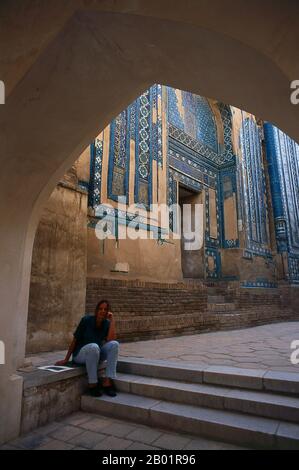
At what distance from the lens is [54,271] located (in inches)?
201

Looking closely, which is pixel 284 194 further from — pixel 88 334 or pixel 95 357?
pixel 95 357

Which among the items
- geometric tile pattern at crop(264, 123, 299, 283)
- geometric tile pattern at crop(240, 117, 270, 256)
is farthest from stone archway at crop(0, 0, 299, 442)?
geometric tile pattern at crop(264, 123, 299, 283)

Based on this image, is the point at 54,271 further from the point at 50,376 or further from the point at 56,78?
the point at 56,78

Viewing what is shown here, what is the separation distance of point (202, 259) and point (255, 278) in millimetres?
2642

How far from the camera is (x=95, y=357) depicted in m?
3.56

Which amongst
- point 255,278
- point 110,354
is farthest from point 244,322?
point 110,354

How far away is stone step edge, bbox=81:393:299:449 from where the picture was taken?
2.56 meters

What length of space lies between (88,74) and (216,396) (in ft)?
9.94

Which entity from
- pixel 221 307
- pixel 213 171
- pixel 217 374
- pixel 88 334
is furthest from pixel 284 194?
pixel 88 334

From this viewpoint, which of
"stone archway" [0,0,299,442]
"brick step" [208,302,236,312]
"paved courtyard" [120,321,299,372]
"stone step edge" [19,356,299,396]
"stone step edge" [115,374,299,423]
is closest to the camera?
"stone archway" [0,0,299,442]

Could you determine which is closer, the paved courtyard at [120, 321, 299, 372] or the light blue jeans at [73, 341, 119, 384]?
the light blue jeans at [73, 341, 119, 384]

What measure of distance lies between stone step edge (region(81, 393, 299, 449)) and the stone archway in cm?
95

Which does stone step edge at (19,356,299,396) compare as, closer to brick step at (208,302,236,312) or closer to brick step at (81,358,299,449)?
brick step at (81,358,299,449)

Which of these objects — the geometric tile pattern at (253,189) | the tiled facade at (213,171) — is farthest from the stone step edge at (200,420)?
the geometric tile pattern at (253,189)
